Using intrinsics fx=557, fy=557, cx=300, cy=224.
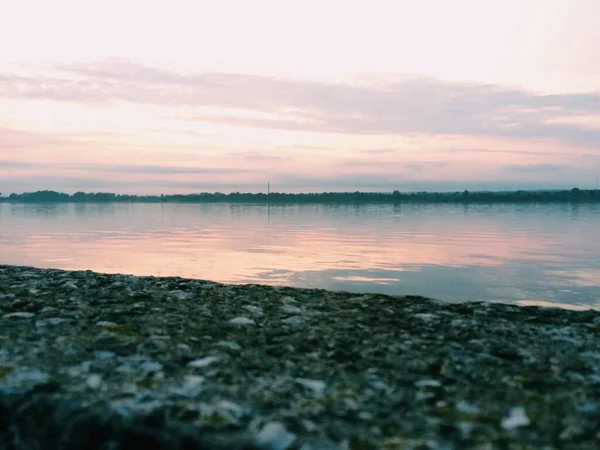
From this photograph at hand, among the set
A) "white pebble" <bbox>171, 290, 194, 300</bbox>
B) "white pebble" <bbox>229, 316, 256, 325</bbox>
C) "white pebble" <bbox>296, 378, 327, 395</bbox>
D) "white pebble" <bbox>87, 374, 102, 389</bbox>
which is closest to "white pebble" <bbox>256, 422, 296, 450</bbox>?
"white pebble" <bbox>296, 378, 327, 395</bbox>

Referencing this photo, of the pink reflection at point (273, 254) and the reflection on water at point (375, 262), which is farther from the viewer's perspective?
the pink reflection at point (273, 254)

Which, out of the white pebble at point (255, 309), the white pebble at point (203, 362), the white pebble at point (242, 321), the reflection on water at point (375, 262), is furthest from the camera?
the reflection on water at point (375, 262)

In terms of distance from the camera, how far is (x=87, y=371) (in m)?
2.79

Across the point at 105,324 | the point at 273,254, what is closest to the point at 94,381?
the point at 105,324

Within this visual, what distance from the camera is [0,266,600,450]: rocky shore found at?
213cm

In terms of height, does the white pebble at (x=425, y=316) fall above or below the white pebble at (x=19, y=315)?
below

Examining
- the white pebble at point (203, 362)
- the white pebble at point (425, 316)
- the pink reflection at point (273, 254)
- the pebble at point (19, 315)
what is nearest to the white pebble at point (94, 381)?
the white pebble at point (203, 362)

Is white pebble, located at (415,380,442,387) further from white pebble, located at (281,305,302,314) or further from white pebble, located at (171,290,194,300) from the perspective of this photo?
white pebble, located at (171,290,194,300)

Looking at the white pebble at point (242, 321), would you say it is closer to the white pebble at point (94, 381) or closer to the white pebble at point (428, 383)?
the white pebble at point (94, 381)

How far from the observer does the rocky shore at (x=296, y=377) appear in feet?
6.98

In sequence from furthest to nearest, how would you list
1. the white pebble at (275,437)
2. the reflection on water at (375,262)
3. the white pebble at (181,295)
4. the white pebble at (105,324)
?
1. the reflection on water at (375,262)
2. the white pebble at (181,295)
3. the white pebble at (105,324)
4. the white pebble at (275,437)

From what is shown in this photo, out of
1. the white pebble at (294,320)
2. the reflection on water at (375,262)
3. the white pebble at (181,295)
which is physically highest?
the white pebble at (294,320)

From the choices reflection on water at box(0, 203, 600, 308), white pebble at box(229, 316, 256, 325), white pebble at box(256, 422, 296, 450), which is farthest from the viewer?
reflection on water at box(0, 203, 600, 308)

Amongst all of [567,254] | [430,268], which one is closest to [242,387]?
[430,268]
